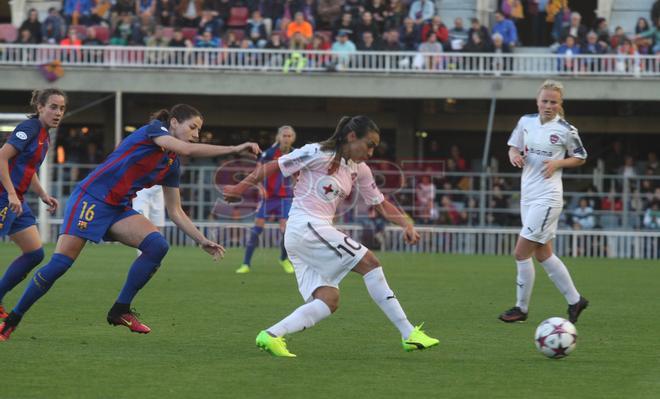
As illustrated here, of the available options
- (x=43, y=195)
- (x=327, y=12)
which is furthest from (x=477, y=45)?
(x=43, y=195)

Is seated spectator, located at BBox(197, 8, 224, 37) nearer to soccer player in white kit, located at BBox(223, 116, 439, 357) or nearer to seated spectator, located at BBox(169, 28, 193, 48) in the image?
seated spectator, located at BBox(169, 28, 193, 48)

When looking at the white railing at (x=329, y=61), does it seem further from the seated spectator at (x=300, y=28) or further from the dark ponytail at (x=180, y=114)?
the dark ponytail at (x=180, y=114)

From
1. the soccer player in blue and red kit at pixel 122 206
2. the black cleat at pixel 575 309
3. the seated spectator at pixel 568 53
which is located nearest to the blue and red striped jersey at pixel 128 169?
the soccer player in blue and red kit at pixel 122 206

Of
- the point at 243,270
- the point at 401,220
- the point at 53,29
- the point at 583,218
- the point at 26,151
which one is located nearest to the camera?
the point at 401,220

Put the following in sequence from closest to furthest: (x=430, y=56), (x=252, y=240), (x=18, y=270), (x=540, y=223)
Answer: (x=18, y=270) → (x=540, y=223) → (x=252, y=240) → (x=430, y=56)

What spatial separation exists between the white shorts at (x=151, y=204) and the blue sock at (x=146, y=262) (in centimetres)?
1050

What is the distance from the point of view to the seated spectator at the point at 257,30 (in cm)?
2827

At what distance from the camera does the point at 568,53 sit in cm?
2709

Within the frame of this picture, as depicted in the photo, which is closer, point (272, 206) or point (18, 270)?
point (18, 270)

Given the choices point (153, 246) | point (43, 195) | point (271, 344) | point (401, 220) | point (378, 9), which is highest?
point (378, 9)

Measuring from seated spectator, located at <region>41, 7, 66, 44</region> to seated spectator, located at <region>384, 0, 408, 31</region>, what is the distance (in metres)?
7.79

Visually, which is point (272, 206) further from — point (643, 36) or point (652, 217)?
point (643, 36)

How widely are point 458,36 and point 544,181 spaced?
17689 mm

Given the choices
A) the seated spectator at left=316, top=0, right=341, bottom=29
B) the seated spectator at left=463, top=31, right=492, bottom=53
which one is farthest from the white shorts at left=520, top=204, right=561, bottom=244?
the seated spectator at left=316, top=0, right=341, bottom=29
